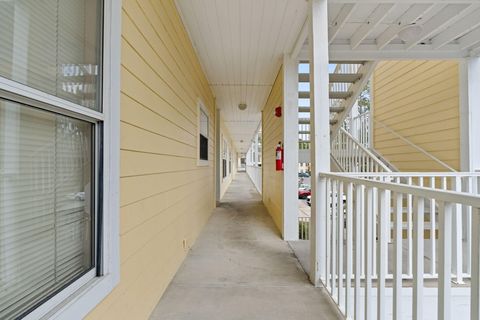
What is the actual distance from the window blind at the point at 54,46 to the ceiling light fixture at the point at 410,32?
3270mm

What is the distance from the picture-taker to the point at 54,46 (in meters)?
1.02

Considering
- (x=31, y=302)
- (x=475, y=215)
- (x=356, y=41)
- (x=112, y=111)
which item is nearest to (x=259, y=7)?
(x=356, y=41)

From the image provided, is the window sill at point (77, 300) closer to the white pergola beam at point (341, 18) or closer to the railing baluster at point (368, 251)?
the railing baluster at point (368, 251)

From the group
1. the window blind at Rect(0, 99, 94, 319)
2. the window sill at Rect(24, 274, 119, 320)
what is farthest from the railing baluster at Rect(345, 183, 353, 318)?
the window blind at Rect(0, 99, 94, 319)

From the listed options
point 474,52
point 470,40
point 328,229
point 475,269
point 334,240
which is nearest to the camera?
point 475,269

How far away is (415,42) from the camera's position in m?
3.63

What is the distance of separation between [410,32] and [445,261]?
310 centimetres

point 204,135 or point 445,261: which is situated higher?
point 204,135

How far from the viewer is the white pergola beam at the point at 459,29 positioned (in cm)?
319

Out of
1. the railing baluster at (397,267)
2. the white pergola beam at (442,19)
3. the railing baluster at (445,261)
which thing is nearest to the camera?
the railing baluster at (445,261)

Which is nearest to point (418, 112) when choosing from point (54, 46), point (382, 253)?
point (382, 253)

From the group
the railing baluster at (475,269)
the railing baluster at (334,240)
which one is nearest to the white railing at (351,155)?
the railing baluster at (334,240)

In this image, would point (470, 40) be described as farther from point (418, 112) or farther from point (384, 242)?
point (384, 242)

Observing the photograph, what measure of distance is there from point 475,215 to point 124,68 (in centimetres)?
167
